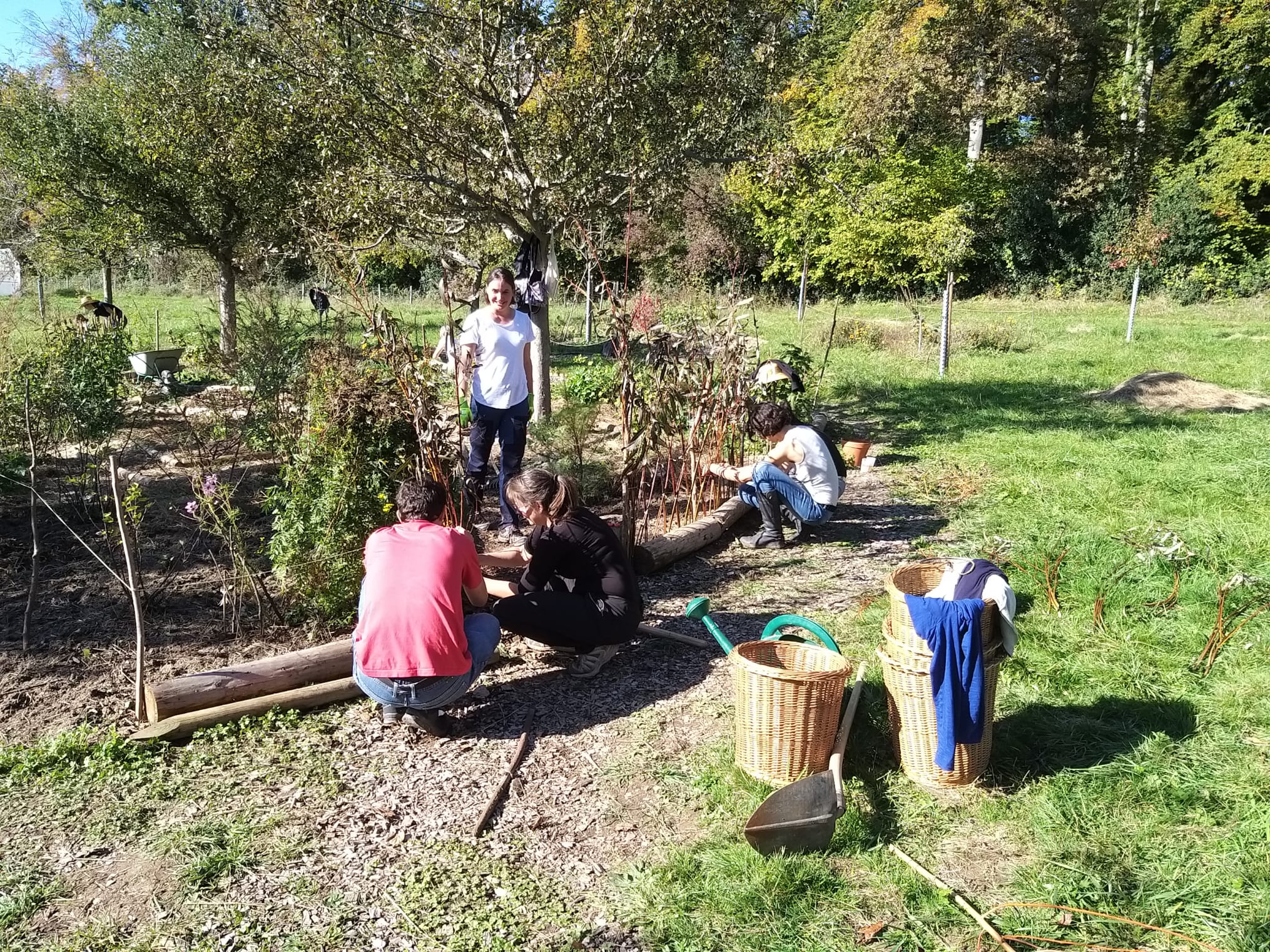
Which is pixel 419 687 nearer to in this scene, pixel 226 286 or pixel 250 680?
pixel 250 680

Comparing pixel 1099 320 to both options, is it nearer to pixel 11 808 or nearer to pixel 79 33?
pixel 11 808

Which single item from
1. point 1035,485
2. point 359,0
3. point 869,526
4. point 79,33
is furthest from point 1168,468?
point 79,33

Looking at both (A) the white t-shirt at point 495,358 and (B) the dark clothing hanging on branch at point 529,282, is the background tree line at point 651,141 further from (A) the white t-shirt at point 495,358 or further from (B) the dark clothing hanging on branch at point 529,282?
(A) the white t-shirt at point 495,358

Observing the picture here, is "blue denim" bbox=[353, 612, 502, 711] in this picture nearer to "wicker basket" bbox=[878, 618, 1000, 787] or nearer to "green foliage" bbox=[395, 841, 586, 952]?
"green foliage" bbox=[395, 841, 586, 952]

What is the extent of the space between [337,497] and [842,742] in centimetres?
Answer: 247

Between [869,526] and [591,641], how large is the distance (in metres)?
2.85

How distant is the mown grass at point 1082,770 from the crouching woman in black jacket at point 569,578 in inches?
33.9

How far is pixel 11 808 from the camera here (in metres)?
2.99

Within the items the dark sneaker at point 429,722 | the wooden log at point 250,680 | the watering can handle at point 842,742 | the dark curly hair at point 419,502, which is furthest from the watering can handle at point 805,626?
the wooden log at point 250,680

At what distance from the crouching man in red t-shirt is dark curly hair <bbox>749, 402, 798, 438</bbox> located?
7.78 feet

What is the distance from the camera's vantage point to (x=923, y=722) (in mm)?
3002

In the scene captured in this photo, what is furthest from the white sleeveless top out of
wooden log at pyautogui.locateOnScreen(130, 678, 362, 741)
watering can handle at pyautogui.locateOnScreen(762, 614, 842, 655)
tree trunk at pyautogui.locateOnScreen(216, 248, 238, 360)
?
tree trunk at pyautogui.locateOnScreen(216, 248, 238, 360)

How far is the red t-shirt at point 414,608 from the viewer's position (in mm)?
3283

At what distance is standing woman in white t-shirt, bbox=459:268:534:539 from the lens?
5305 mm
